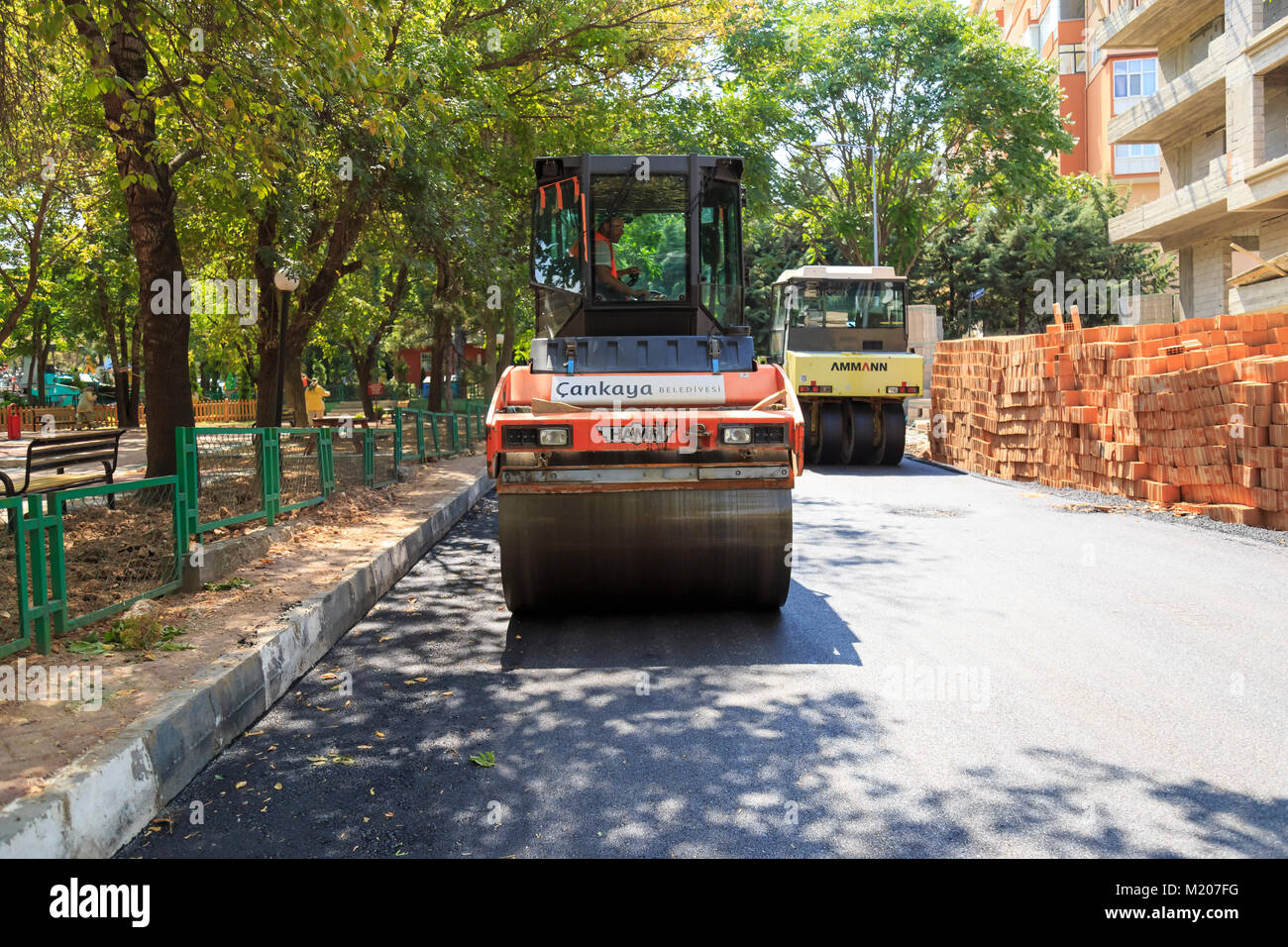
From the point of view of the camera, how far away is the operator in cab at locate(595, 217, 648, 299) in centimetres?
838

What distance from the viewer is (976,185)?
2988 centimetres

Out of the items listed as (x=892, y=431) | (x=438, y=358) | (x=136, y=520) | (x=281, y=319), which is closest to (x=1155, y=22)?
(x=892, y=431)

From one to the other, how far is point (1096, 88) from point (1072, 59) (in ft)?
9.65

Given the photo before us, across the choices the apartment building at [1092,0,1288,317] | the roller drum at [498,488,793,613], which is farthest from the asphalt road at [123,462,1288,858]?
the apartment building at [1092,0,1288,317]

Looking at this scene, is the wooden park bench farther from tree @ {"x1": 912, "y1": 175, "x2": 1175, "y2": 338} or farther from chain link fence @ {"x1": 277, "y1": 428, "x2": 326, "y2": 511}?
tree @ {"x1": 912, "y1": 175, "x2": 1175, "y2": 338}

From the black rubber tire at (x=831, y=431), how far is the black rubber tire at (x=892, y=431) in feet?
2.45

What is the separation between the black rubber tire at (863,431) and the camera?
19281mm

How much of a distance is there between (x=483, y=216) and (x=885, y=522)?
7.28 meters

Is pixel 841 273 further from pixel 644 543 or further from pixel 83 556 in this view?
pixel 83 556

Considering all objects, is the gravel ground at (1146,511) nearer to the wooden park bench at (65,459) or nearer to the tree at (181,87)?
the tree at (181,87)

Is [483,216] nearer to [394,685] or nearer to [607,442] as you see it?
[607,442]

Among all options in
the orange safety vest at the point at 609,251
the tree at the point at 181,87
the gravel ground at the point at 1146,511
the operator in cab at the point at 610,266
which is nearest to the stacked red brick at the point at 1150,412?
the gravel ground at the point at 1146,511

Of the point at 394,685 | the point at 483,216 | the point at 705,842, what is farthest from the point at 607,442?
the point at 483,216

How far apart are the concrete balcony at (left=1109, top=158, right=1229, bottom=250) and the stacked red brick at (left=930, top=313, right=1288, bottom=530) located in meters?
13.1
